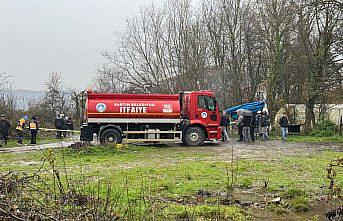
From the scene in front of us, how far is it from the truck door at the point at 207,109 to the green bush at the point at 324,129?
938 cm

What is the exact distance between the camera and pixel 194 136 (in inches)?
778

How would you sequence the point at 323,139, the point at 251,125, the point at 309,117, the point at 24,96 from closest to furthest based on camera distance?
1. the point at 251,125
2. the point at 323,139
3. the point at 309,117
4. the point at 24,96

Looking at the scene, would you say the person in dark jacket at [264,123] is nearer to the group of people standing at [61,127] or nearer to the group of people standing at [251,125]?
the group of people standing at [251,125]

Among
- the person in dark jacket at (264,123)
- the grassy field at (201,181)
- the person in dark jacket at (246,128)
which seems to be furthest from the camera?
the person in dark jacket at (264,123)

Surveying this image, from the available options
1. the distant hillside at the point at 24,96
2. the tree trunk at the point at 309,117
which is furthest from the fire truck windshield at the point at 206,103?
the distant hillside at the point at 24,96

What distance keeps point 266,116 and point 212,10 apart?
1384cm

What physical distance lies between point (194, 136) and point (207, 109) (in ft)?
4.86

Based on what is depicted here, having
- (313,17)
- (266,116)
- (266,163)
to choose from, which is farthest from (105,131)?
(313,17)

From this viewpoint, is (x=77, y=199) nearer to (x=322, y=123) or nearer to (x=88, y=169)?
(x=88, y=169)

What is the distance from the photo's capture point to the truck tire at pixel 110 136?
18234 millimetres

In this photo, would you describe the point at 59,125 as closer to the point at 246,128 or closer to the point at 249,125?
the point at 246,128

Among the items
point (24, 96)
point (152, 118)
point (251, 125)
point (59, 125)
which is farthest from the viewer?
point (24, 96)

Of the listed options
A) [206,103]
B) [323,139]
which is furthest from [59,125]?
[323,139]

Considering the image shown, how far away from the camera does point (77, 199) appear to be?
194 inches
